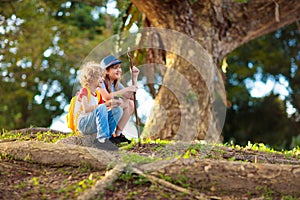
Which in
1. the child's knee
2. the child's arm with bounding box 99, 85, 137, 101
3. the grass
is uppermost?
the child's arm with bounding box 99, 85, 137, 101

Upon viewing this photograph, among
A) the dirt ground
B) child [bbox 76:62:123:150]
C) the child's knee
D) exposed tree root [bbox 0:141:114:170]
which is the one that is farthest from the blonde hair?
the dirt ground

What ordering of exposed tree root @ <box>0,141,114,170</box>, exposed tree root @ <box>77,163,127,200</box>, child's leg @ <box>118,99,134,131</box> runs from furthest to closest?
1. child's leg @ <box>118,99,134,131</box>
2. exposed tree root @ <box>0,141,114,170</box>
3. exposed tree root @ <box>77,163,127,200</box>

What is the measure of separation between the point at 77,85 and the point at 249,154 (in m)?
2.01

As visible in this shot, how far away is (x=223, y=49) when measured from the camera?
8.56m

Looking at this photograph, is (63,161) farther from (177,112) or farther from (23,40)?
(23,40)

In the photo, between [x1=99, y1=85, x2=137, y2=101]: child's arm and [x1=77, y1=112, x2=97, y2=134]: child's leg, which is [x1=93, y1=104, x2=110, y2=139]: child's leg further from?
[x1=99, y1=85, x2=137, y2=101]: child's arm

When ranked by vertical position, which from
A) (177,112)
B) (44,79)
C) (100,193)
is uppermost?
(44,79)

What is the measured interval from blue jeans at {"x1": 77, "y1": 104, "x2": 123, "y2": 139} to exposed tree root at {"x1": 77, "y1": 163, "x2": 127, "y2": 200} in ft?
3.52

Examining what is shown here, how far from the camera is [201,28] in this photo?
27.2 feet

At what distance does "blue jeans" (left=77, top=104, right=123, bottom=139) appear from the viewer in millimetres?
4977

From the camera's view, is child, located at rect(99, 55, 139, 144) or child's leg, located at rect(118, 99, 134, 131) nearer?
child, located at rect(99, 55, 139, 144)

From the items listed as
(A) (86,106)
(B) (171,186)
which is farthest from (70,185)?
(A) (86,106)

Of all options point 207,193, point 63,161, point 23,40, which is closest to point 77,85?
point 63,161

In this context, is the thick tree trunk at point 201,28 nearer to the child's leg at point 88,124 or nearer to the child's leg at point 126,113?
the child's leg at point 126,113
